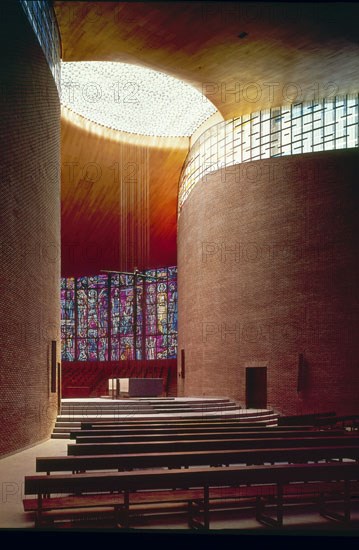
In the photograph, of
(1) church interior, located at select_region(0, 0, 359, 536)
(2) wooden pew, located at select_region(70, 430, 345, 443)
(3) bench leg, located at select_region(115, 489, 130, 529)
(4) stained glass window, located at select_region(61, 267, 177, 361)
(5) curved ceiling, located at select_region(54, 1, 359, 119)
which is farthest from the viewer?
(4) stained glass window, located at select_region(61, 267, 177, 361)

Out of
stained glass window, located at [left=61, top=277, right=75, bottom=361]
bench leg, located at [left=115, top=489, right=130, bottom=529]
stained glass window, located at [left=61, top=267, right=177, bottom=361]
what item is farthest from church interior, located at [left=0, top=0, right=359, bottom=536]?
stained glass window, located at [left=61, top=277, right=75, bottom=361]

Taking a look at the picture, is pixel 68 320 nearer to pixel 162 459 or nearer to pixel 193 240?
pixel 193 240

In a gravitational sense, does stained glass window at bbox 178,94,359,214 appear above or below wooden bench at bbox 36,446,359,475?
above

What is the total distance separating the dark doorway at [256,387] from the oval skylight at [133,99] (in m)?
8.25

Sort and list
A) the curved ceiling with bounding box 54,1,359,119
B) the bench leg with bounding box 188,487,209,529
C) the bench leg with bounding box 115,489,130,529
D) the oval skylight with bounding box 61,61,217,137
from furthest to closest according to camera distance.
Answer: the oval skylight with bounding box 61,61,217,137 → the curved ceiling with bounding box 54,1,359,119 → the bench leg with bounding box 115,489,130,529 → the bench leg with bounding box 188,487,209,529

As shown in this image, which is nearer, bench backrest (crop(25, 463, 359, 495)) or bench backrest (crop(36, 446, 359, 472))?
bench backrest (crop(25, 463, 359, 495))

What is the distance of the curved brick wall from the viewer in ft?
53.0


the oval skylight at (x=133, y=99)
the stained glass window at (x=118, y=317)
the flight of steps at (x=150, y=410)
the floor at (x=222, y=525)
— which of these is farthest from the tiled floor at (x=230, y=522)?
the stained glass window at (x=118, y=317)

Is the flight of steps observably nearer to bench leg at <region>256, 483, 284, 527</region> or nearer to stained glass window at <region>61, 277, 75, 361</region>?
bench leg at <region>256, 483, 284, 527</region>

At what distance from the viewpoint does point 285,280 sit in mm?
17125

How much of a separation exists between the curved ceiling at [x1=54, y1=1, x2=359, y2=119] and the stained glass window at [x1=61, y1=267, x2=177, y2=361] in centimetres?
1177

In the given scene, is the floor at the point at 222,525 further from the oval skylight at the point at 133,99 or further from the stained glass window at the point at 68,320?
the stained glass window at the point at 68,320

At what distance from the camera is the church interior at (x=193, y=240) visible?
19.0 ft

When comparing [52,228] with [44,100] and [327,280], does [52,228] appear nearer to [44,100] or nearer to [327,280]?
[44,100]
